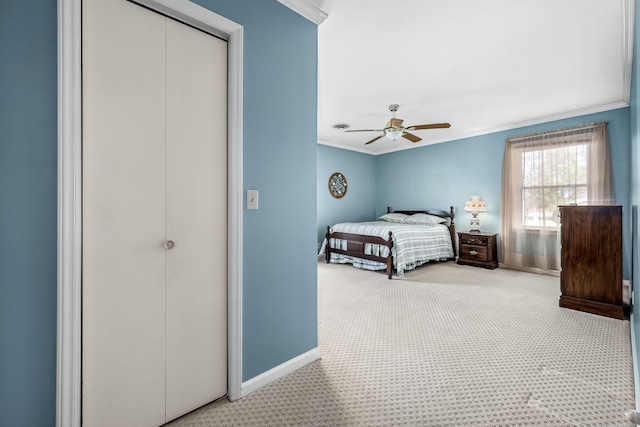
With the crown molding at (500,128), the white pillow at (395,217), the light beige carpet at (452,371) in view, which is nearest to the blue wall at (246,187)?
the light beige carpet at (452,371)

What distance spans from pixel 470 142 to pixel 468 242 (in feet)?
6.30

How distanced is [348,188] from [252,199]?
519cm

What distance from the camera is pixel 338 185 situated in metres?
6.55

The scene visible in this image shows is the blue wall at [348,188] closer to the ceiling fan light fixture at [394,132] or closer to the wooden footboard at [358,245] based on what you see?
the wooden footboard at [358,245]

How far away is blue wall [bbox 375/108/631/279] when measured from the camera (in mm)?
3994

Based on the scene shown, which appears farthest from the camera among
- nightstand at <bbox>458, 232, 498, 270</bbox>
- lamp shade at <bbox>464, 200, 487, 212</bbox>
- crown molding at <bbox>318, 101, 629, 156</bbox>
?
lamp shade at <bbox>464, 200, 487, 212</bbox>

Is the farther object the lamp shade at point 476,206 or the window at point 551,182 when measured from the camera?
the lamp shade at point 476,206

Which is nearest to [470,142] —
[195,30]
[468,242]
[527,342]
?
[468,242]

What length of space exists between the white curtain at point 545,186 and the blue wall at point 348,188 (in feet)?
9.58

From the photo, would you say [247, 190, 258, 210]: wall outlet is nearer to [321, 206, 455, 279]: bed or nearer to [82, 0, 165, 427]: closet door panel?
[82, 0, 165, 427]: closet door panel

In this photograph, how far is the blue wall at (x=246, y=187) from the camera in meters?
1.07

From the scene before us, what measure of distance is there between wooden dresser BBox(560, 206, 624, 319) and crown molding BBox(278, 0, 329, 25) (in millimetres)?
3091

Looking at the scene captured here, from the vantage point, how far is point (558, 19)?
7.34ft

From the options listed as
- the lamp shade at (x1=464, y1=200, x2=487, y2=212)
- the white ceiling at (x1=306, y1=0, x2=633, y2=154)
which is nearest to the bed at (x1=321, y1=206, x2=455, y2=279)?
the lamp shade at (x1=464, y1=200, x2=487, y2=212)
